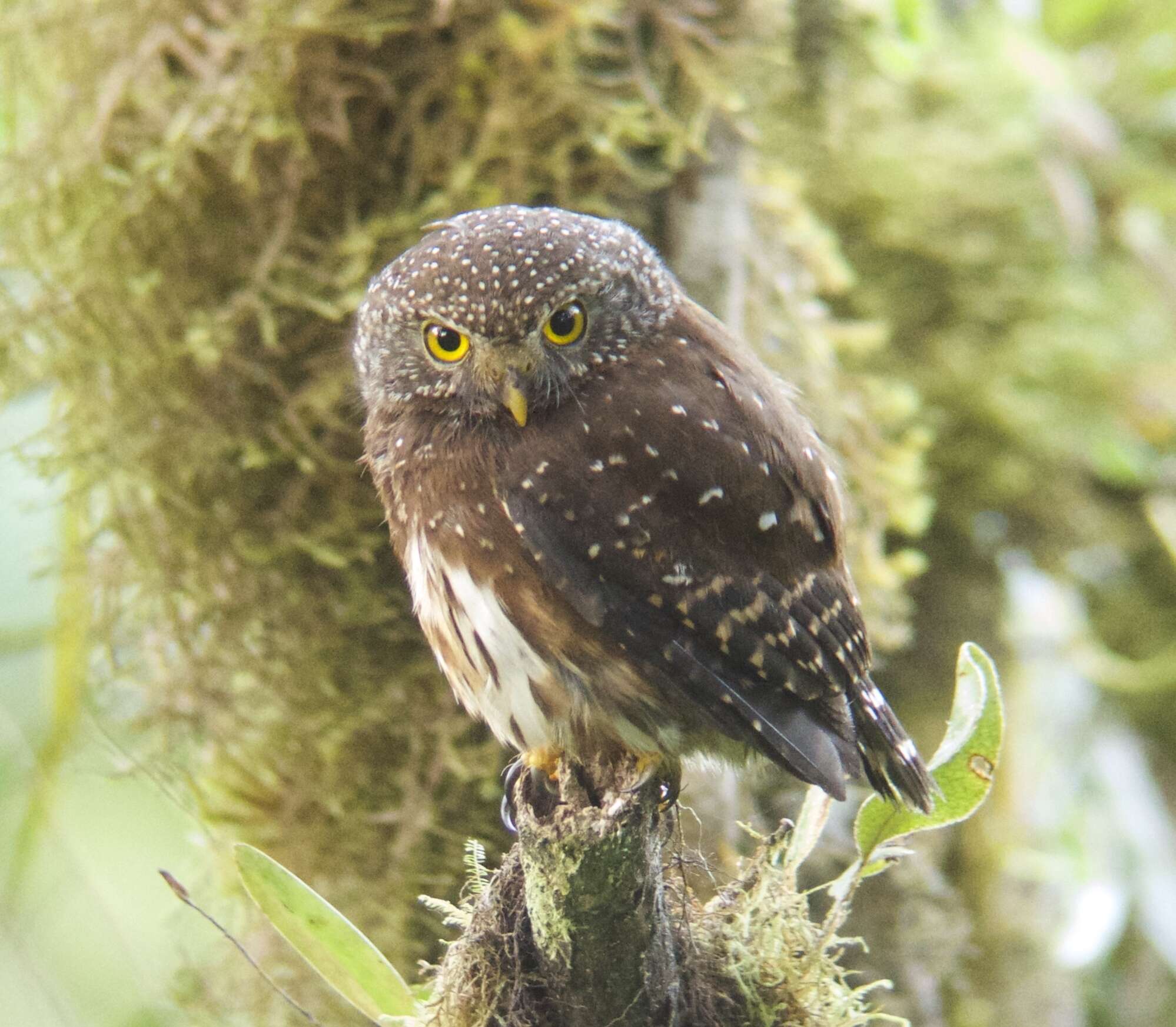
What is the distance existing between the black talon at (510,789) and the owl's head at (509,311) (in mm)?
565

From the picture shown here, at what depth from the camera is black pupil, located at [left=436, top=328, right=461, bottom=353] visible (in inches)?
66.4

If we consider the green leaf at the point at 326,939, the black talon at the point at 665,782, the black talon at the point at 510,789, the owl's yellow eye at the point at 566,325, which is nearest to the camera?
the green leaf at the point at 326,939

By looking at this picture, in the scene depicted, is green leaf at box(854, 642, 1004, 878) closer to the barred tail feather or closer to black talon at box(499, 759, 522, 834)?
the barred tail feather

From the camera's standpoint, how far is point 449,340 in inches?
66.6

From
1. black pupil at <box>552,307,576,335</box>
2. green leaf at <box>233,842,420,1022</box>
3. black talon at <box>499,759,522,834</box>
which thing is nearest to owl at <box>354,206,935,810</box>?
black pupil at <box>552,307,576,335</box>

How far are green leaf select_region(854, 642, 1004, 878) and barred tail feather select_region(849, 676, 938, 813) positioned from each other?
2 centimetres

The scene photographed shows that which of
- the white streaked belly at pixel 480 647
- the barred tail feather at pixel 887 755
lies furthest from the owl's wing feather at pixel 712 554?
the white streaked belly at pixel 480 647

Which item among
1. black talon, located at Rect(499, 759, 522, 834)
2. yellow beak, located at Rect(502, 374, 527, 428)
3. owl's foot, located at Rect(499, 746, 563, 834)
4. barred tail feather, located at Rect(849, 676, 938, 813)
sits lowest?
black talon, located at Rect(499, 759, 522, 834)

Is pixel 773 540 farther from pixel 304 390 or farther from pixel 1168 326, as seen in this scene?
→ pixel 1168 326

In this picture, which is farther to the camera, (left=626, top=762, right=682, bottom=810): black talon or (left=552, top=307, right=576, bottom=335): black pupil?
(left=552, top=307, right=576, bottom=335): black pupil

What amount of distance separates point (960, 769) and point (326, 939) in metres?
0.82

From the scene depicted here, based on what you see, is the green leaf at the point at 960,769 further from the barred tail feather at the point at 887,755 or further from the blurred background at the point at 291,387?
the blurred background at the point at 291,387

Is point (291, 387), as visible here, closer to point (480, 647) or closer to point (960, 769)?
point (480, 647)

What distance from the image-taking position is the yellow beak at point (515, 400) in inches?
62.6
